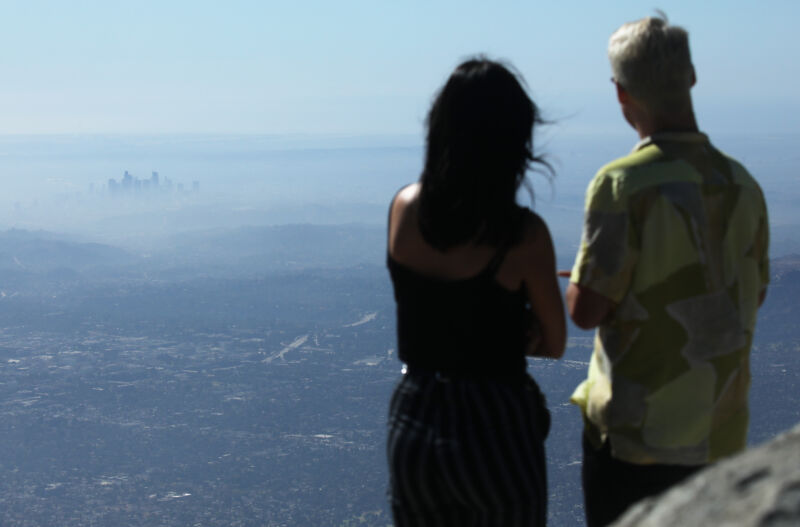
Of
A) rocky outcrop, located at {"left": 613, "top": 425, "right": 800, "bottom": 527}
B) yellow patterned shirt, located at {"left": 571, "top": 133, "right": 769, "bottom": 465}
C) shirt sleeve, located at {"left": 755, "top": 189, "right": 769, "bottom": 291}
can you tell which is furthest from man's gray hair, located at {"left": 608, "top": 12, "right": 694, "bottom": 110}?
→ rocky outcrop, located at {"left": 613, "top": 425, "right": 800, "bottom": 527}

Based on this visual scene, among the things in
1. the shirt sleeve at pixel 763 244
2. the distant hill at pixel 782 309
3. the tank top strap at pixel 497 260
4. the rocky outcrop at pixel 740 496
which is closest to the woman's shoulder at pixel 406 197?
the tank top strap at pixel 497 260

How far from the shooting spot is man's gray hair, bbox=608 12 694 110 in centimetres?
241

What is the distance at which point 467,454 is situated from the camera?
7.77 ft

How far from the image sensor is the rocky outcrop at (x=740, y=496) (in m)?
1.14

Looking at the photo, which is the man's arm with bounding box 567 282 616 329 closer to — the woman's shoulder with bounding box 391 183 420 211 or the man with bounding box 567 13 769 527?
the man with bounding box 567 13 769 527

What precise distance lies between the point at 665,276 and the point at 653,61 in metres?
0.63

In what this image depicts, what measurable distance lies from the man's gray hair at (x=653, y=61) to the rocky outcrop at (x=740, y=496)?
1.31 metres

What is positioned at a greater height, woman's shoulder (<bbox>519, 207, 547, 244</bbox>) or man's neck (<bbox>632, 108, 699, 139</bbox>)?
man's neck (<bbox>632, 108, 699, 139</bbox>)

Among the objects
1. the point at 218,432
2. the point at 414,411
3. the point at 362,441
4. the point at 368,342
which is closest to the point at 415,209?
the point at 414,411

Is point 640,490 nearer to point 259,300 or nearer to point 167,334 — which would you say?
point 167,334

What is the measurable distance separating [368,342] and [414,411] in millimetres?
135259

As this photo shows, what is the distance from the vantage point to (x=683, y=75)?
2.45 metres

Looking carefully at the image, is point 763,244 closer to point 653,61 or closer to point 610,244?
point 610,244

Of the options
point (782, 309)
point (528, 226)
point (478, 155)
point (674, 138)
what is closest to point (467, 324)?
point (528, 226)
